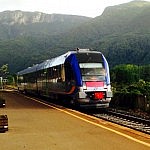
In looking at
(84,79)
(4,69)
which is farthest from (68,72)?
(4,69)

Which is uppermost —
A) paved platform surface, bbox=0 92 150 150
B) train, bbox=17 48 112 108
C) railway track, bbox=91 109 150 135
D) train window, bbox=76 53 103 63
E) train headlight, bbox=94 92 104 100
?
train window, bbox=76 53 103 63

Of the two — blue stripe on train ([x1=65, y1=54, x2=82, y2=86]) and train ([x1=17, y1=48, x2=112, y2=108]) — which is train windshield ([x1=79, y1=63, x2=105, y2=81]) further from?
blue stripe on train ([x1=65, y1=54, x2=82, y2=86])

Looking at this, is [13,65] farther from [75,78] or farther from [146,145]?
[146,145]

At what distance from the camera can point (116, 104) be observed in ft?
81.4

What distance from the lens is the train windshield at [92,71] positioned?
21516 millimetres

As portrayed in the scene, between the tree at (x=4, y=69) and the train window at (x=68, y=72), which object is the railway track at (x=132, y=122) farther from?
the tree at (x=4, y=69)

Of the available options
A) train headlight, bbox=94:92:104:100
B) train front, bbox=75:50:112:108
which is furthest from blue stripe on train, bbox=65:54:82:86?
train headlight, bbox=94:92:104:100

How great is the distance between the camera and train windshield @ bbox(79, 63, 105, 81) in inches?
847

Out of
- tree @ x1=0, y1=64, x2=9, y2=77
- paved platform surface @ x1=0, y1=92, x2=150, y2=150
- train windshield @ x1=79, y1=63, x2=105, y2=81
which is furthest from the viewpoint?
tree @ x1=0, y1=64, x2=9, y2=77

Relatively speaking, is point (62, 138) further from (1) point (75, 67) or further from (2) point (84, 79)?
(1) point (75, 67)

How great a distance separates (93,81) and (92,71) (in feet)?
2.10

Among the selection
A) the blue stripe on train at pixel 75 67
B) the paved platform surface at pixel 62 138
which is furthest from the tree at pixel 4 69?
the paved platform surface at pixel 62 138

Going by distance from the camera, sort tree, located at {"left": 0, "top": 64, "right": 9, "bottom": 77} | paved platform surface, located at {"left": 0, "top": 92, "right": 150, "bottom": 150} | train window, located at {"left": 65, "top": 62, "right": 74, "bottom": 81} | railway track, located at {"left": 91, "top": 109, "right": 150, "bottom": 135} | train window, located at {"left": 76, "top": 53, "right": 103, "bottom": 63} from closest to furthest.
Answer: paved platform surface, located at {"left": 0, "top": 92, "right": 150, "bottom": 150} < railway track, located at {"left": 91, "top": 109, "right": 150, "bottom": 135} < train window, located at {"left": 65, "top": 62, "right": 74, "bottom": 81} < train window, located at {"left": 76, "top": 53, "right": 103, "bottom": 63} < tree, located at {"left": 0, "top": 64, "right": 9, "bottom": 77}

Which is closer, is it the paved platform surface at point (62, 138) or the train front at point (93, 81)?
the paved platform surface at point (62, 138)
